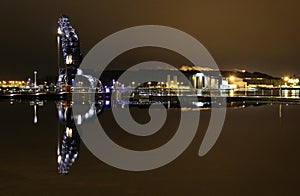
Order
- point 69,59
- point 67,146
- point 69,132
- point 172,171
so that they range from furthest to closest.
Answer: point 69,59, point 69,132, point 67,146, point 172,171

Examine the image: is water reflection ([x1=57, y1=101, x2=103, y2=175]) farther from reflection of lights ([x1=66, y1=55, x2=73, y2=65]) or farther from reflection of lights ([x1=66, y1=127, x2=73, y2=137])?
reflection of lights ([x1=66, y1=55, x2=73, y2=65])

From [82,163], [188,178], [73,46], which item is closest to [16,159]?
[82,163]

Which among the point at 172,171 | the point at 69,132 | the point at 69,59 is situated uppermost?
the point at 69,59

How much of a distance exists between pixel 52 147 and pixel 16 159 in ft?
5.20

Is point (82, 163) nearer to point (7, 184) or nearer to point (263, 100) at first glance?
Result: point (7, 184)

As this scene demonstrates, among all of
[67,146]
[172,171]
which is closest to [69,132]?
[67,146]

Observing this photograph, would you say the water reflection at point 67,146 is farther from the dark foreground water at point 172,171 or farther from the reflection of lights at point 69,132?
the dark foreground water at point 172,171

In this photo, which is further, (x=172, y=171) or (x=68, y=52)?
(x=68, y=52)

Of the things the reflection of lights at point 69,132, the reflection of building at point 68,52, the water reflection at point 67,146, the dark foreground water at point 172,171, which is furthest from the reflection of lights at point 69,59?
the dark foreground water at point 172,171

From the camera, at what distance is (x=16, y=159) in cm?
867

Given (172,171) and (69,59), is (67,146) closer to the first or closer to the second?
(172,171)

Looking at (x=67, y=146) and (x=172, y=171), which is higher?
(x=67, y=146)

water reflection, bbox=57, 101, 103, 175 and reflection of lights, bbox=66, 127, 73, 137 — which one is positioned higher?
reflection of lights, bbox=66, 127, 73, 137

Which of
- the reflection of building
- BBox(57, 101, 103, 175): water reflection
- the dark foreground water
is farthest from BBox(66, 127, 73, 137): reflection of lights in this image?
the reflection of building
